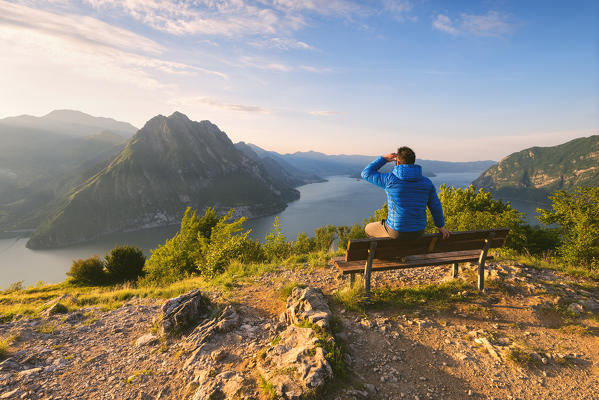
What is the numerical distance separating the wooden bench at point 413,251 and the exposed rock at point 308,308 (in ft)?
2.95

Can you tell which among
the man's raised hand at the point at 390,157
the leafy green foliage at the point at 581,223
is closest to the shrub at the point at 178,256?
the man's raised hand at the point at 390,157

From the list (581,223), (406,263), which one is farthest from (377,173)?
(581,223)

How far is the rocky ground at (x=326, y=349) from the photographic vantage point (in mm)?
3566

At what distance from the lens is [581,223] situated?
1318 cm

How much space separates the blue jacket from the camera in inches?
187

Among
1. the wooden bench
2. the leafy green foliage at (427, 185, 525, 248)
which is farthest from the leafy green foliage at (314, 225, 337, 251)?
the leafy green foliage at (427, 185, 525, 248)

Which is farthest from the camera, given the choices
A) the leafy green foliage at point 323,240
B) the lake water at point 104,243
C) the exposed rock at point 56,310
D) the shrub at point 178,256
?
the lake water at point 104,243

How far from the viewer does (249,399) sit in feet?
10.8

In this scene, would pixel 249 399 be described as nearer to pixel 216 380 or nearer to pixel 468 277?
pixel 216 380

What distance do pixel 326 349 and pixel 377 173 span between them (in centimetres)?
345

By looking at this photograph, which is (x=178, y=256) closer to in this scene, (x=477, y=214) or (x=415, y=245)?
(x=415, y=245)

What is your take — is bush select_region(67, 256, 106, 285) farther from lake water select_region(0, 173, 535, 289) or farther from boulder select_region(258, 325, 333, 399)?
lake water select_region(0, 173, 535, 289)

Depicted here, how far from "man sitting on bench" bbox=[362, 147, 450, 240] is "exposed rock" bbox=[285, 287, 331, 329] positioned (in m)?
2.07

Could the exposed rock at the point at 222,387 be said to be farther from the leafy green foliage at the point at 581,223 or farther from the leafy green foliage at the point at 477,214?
the leafy green foliage at the point at 477,214
